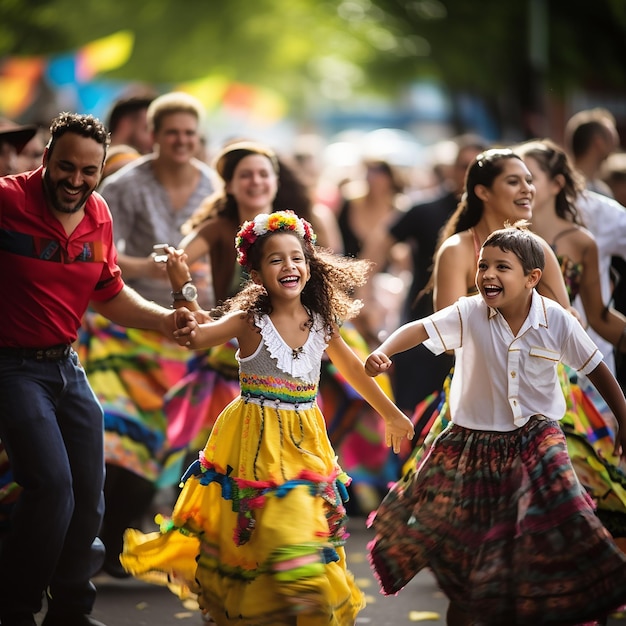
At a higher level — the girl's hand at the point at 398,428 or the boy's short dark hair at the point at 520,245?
the boy's short dark hair at the point at 520,245

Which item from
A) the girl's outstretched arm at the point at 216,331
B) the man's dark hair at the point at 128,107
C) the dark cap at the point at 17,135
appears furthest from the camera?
the man's dark hair at the point at 128,107

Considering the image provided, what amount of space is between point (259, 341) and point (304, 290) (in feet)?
1.17

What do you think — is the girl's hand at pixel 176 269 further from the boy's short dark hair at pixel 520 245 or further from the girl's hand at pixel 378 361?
the boy's short dark hair at pixel 520 245

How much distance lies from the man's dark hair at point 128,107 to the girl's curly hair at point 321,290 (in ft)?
13.6

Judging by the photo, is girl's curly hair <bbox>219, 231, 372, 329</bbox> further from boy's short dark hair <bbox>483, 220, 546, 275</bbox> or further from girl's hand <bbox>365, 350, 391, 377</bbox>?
boy's short dark hair <bbox>483, 220, 546, 275</bbox>

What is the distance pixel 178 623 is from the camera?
6758 millimetres

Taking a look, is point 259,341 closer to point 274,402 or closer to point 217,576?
point 274,402

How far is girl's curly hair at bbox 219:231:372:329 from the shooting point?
19.8 feet

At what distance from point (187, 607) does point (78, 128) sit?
8.33ft

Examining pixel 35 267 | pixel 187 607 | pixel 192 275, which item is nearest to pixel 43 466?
pixel 35 267

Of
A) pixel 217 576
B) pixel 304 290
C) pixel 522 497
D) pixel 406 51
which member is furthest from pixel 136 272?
pixel 406 51

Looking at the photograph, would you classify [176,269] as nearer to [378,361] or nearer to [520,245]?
[378,361]

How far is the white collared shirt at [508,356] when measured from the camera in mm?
5867

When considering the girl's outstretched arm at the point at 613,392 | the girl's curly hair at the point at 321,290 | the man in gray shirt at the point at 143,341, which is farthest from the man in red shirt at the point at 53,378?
the girl's outstretched arm at the point at 613,392
